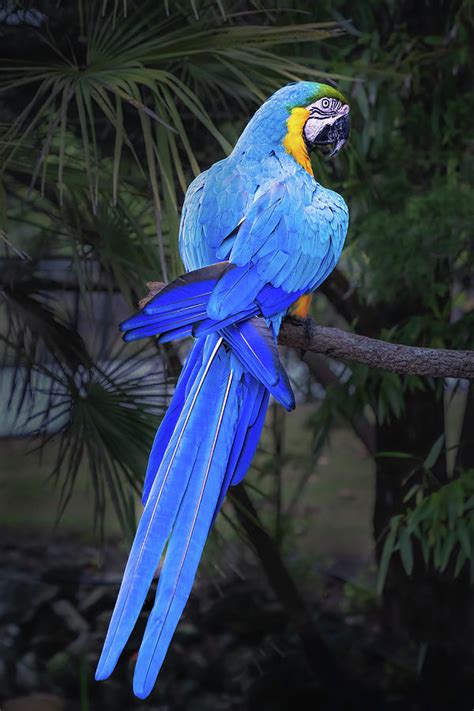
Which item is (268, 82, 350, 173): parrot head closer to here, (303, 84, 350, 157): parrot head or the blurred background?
(303, 84, 350, 157): parrot head

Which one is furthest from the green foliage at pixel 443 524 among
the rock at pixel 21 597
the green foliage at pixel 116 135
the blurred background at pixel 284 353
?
the rock at pixel 21 597

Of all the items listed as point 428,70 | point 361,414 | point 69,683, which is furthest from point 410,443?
point 69,683

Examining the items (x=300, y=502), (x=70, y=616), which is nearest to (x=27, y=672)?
(x=70, y=616)

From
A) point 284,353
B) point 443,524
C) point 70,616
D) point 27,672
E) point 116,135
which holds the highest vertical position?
point 284,353

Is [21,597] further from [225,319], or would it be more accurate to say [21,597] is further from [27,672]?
[225,319]

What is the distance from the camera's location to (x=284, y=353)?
10.9ft

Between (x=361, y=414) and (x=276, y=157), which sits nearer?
(x=276, y=157)

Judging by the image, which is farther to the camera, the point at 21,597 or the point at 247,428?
the point at 21,597

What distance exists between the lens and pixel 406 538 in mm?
2205

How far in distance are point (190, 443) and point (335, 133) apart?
Answer: 57cm

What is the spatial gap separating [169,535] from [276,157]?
0.59 meters

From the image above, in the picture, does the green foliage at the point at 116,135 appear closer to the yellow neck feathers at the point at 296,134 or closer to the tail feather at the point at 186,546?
the yellow neck feathers at the point at 296,134

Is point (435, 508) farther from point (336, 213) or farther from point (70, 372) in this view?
point (336, 213)

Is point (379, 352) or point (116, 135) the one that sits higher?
point (116, 135)
